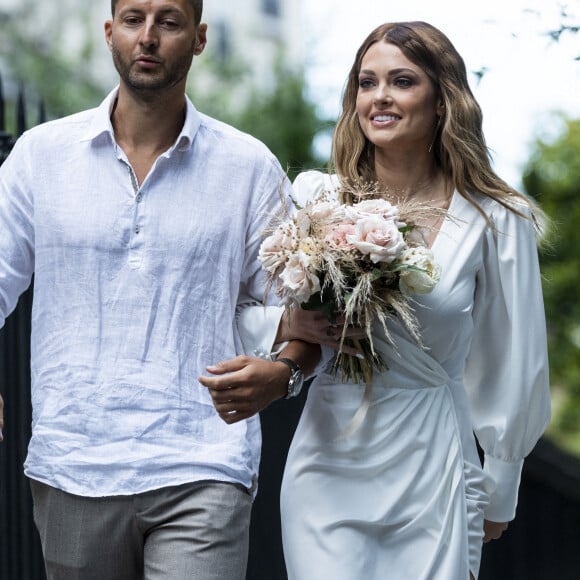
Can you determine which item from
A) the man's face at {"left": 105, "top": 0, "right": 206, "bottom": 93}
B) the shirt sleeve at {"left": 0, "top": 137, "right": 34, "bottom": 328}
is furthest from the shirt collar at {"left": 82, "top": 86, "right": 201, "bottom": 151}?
the shirt sleeve at {"left": 0, "top": 137, "right": 34, "bottom": 328}

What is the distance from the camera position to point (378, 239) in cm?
413

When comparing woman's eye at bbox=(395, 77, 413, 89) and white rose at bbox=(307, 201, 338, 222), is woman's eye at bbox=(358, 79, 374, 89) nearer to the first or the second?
woman's eye at bbox=(395, 77, 413, 89)

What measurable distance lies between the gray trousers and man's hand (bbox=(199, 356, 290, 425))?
29cm

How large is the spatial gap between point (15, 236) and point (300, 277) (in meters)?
0.96

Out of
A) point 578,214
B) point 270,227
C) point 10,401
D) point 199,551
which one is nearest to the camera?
point 199,551

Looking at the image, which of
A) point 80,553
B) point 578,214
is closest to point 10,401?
point 80,553

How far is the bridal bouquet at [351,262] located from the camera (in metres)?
4.15

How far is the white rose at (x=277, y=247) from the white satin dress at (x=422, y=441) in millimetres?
446

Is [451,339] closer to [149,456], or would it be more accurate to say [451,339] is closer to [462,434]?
[462,434]

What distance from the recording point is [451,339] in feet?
14.9

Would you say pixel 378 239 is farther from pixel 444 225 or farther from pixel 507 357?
pixel 507 357

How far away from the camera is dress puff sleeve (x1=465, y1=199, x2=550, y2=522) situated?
4.67 metres

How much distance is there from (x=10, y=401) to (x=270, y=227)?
196 centimetres

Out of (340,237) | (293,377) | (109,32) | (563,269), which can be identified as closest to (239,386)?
(293,377)
